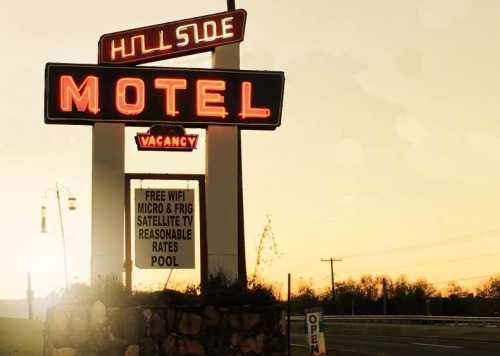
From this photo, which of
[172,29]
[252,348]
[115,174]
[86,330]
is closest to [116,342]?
[86,330]

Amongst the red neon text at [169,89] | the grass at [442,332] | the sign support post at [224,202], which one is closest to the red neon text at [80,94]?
the red neon text at [169,89]

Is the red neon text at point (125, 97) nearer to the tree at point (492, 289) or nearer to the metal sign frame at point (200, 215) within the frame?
the metal sign frame at point (200, 215)

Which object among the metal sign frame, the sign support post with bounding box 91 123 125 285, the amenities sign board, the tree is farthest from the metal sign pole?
the tree

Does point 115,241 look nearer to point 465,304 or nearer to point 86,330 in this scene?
point 86,330

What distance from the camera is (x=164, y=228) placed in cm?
1767

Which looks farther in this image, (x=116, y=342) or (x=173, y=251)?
(x=173, y=251)

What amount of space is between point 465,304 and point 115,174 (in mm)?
80309

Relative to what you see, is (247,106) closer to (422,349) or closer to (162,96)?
(162,96)

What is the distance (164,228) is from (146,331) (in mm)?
3276

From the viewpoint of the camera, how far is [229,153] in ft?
58.6

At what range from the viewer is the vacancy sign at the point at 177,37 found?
18.0 meters

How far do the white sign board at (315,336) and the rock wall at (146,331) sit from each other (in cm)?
113

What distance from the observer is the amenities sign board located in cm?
1741

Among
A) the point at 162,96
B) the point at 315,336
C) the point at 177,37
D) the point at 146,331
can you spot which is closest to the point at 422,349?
the point at 315,336
